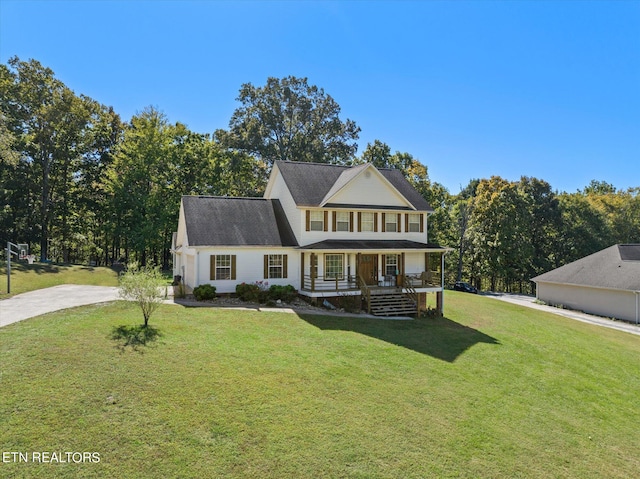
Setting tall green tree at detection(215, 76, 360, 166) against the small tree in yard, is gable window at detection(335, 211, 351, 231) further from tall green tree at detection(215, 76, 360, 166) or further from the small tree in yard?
tall green tree at detection(215, 76, 360, 166)

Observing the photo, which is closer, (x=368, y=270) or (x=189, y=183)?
(x=368, y=270)

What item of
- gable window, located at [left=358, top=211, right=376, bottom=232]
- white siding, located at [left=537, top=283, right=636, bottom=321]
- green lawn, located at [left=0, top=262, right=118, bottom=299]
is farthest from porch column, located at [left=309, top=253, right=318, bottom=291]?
white siding, located at [left=537, top=283, right=636, bottom=321]

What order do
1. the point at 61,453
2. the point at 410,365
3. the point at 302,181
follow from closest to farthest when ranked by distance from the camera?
the point at 61,453, the point at 410,365, the point at 302,181

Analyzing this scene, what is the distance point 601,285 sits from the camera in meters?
32.7

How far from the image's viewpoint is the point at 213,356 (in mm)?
11961

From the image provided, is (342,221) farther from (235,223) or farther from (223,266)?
(223,266)

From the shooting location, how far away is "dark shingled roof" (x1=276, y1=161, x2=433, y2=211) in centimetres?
2453

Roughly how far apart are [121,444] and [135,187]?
35449 mm

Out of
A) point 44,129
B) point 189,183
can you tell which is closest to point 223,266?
point 189,183

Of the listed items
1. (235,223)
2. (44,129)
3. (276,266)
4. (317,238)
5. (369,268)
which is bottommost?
(369,268)

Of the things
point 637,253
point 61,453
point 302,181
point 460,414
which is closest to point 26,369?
point 61,453

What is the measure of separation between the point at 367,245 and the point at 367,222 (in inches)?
88.7

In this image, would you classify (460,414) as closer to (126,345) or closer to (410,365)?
(410,365)

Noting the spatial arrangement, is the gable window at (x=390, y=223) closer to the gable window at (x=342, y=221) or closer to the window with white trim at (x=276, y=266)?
the gable window at (x=342, y=221)
